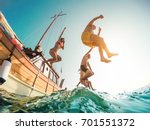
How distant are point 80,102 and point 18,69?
117 centimetres

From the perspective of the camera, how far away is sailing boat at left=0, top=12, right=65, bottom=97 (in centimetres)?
436

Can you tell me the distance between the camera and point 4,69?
431 cm

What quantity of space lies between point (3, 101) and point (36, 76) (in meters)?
0.70

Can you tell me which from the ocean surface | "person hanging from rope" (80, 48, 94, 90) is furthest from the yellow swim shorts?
the ocean surface

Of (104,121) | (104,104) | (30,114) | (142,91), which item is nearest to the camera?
(104,121)

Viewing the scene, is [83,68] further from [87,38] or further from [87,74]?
[87,38]

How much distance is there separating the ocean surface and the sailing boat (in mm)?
157

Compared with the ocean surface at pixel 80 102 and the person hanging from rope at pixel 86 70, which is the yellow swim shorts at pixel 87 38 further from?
the ocean surface at pixel 80 102

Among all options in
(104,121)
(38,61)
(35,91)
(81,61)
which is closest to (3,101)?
(35,91)

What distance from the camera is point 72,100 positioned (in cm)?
496

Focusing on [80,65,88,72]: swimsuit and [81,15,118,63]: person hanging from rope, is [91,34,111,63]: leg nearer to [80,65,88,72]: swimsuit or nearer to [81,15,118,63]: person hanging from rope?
[81,15,118,63]: person hanging from rope

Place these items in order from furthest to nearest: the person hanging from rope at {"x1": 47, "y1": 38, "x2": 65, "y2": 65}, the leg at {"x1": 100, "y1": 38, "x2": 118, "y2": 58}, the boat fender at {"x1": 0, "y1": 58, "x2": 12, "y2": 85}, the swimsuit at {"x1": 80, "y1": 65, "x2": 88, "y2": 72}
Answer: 1. the person hanging from rope at {"x1": 47, "y1": 38, "x2": 65, "y2": 65}
2. the swimsuit at {"x1": 80, "y1": 65, "x2": 88, "y2": 72}
3. the leg at {"x1": 100, "y1": 38, "x2": 118, "y2": 58}
4. the boat fender at {"x1": 0, "y1": 58, "x2": 12, "y2": 85}

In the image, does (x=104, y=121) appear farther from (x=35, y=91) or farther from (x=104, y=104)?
(x=35, y=91)

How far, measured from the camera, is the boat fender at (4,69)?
427 centimetres
